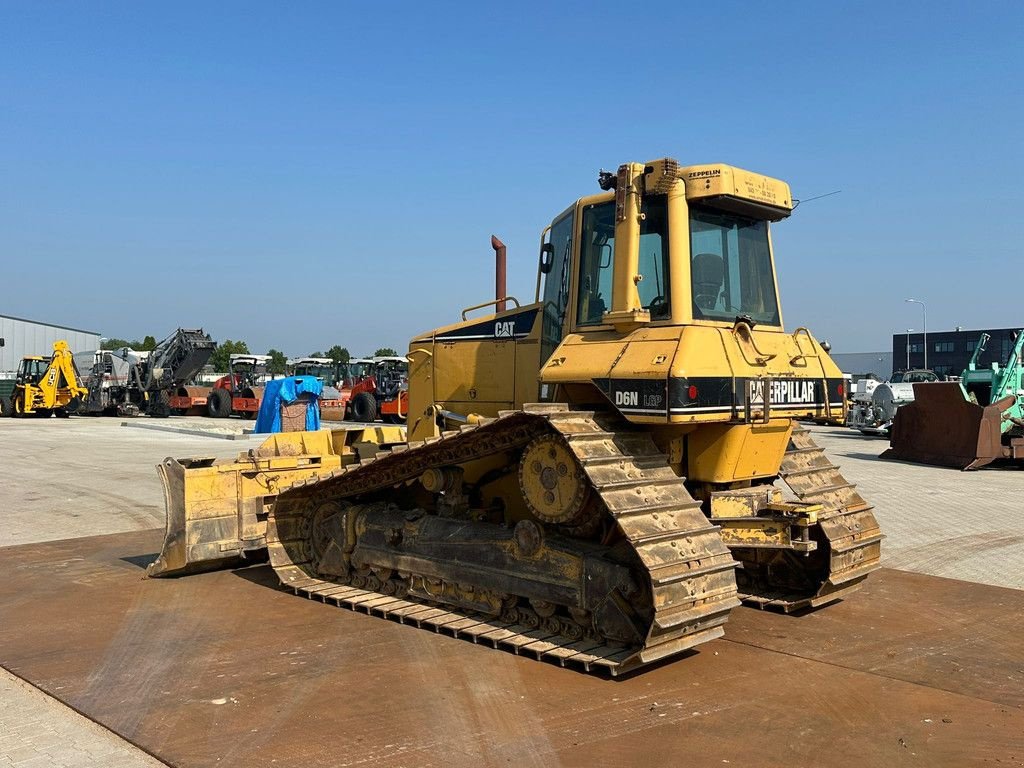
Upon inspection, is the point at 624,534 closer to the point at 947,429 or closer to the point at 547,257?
the point at 547,257

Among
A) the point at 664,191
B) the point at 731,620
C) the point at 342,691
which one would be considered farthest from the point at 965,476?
the point at 342,691

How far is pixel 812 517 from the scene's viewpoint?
6.34 m

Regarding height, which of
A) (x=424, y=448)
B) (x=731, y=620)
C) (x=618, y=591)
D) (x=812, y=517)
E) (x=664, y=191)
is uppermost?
(x=664, y=191)

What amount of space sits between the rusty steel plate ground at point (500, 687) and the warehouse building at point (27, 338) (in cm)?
6158

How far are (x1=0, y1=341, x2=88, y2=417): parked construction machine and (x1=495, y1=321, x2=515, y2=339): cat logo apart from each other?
33.4m

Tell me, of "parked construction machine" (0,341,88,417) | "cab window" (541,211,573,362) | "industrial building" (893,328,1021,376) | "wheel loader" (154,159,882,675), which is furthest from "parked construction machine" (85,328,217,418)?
"industrial building" (893,328,1021,376)

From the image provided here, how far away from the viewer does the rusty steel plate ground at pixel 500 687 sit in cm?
448

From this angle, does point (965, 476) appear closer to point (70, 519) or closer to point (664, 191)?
point (664, 191)

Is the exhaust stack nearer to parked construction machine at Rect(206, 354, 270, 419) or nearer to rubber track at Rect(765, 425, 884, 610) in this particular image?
rubber track at Rect(765, 425, 884, 610)

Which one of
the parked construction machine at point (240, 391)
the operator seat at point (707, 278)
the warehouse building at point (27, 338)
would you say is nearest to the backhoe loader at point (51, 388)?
the parked construction machine at point (240, 391)

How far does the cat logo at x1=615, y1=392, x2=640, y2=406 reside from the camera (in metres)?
5.94

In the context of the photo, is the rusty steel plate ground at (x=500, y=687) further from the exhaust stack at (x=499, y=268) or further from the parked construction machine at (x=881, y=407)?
the parked construction machine at (x=881, y=407)

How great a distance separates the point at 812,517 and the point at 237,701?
399cm

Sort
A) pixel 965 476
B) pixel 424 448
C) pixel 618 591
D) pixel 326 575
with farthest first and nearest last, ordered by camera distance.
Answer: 1. pixel 965 476
2. pixel 326 575
3. pixel 424 448
4. pixel 618 591
